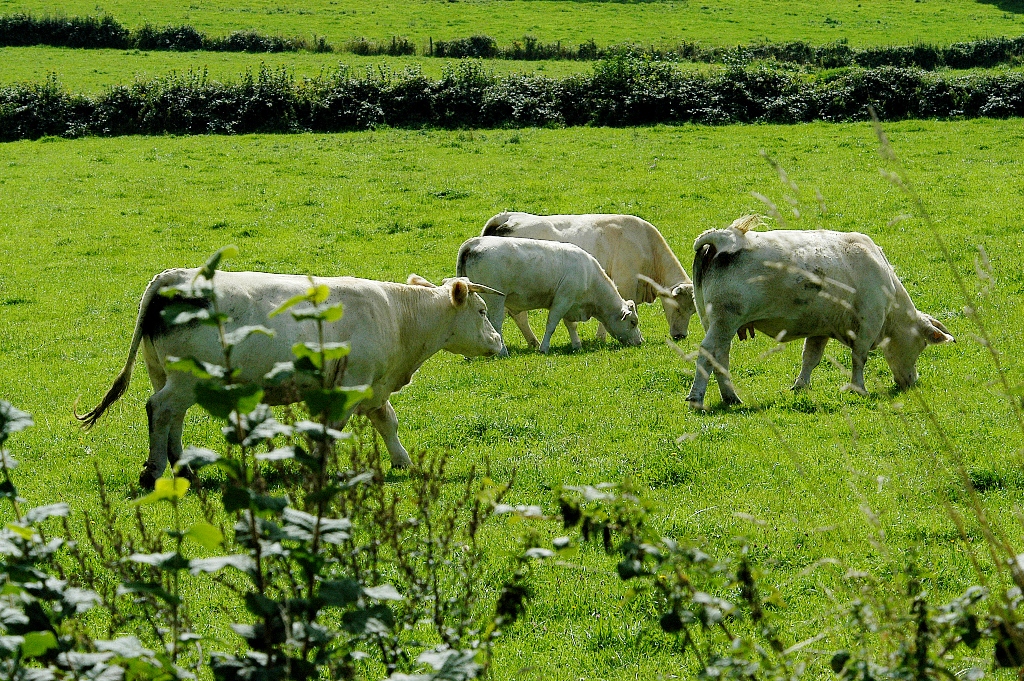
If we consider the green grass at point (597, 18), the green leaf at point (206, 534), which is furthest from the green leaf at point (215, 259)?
the green grass at point (597, 18)

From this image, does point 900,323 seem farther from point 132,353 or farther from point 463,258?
point 132,353

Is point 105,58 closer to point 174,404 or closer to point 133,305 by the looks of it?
point 133,305

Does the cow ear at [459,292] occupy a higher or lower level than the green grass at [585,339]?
higher

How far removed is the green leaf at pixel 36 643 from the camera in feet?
8.28

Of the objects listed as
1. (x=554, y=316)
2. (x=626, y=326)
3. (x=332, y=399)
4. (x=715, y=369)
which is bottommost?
(x=626, y=326)

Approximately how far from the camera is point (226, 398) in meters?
2.61

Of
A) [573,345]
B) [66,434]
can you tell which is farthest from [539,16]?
[66,434]

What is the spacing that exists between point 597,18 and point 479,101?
2351 centimetres

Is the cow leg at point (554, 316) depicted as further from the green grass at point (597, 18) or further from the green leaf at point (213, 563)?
the green grass at point (597, 18)

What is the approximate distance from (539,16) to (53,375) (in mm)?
45109

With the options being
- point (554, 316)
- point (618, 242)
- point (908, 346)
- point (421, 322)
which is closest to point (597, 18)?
point (618, 242)

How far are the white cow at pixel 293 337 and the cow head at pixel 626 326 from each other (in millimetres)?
5537

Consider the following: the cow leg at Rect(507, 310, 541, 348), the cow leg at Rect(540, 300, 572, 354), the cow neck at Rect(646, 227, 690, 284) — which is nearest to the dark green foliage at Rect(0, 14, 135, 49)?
the cow neck at Rect(646, 227, 690, 284)

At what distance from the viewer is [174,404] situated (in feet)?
29.4
